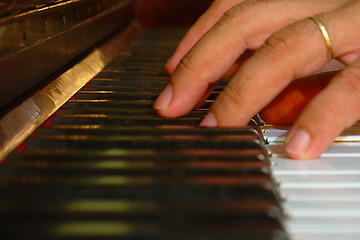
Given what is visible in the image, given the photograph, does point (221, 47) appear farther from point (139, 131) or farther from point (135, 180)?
point (135, 180)

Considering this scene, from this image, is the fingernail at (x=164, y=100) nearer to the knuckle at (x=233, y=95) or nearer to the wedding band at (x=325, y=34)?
the knuckle at (x=233, y=95)

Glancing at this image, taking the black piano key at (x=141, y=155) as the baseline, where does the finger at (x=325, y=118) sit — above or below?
above

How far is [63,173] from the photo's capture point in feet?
1.98

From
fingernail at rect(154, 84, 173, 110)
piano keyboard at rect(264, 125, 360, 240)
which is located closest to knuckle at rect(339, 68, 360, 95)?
piano keyboard at rect(264, 125, 360, 240)

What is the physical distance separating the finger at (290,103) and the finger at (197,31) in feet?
1.03

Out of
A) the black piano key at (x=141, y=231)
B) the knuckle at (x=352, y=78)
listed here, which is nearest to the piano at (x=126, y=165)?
the black piano key at (x=141, y=231)

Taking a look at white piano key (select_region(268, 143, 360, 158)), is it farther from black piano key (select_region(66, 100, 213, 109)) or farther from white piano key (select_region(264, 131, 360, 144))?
black piano key (select_region(66, 100, 213, 109))

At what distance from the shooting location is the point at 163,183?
1.92 ft

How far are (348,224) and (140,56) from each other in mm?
952

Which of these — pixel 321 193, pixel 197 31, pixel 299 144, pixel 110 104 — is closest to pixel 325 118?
pixel 299 144

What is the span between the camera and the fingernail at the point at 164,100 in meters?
0.88

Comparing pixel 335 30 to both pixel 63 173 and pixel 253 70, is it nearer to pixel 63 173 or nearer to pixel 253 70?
pixel 253 70

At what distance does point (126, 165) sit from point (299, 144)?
29 cm

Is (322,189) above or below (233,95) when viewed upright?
below
